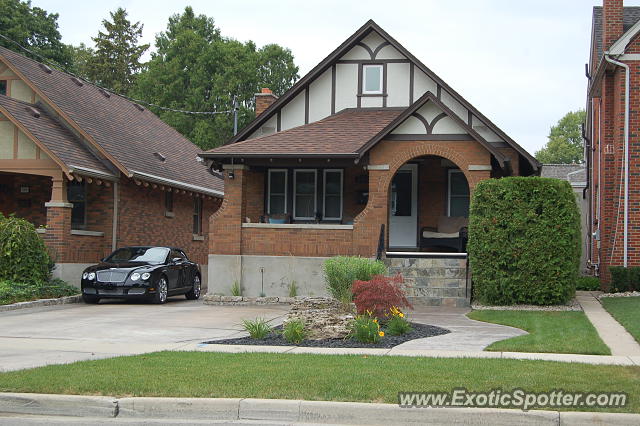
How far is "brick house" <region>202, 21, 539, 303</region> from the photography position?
2025 cm

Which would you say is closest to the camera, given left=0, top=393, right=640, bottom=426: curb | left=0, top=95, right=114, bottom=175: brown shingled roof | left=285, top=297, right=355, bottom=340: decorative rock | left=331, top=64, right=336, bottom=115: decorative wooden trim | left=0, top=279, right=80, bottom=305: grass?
left=0, top=393, right=640, bottom=426: curb

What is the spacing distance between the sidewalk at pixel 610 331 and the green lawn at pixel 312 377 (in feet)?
5.74

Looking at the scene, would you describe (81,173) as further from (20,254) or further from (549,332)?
(549,332)

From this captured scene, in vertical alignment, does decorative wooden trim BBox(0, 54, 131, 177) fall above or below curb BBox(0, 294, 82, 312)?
above

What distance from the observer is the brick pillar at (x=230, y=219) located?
69.6 ft

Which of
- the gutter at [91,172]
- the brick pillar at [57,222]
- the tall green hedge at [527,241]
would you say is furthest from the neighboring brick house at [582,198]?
the brick pillar at [57,222]

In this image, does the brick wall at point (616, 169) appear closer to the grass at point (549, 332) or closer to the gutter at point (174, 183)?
the grass at point (549, 332)

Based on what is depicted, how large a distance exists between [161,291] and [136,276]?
35.7 inches

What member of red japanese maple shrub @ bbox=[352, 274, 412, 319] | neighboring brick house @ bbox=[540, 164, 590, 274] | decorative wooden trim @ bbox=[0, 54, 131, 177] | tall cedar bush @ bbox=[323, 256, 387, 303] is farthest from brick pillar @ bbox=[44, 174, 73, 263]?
neighboring brick house @ bbox=[540, 164, 590, 274]

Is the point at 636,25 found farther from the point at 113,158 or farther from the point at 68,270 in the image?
the point at 68,270

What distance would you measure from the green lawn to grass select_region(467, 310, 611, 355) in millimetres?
1389

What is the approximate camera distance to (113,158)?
931 inches

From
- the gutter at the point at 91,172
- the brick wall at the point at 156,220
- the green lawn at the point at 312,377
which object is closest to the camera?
the green lawn at the point at 312,377

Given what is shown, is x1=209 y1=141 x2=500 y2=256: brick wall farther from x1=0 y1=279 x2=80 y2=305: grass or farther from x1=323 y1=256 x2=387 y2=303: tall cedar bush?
x1=323 y1=256 x2=387 y2=303: tall cedar bush
